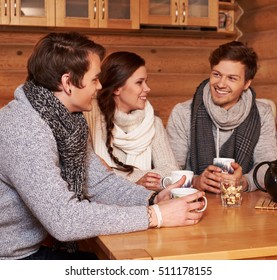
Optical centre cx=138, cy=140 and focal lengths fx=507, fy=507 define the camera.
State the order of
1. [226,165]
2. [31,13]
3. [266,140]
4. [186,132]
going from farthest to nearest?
1. [31,13]
2. [186,132]
3. [266,140]
4. [226,165]

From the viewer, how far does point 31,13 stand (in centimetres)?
342

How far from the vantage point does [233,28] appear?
158 inches

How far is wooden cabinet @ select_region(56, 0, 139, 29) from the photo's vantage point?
3.46m

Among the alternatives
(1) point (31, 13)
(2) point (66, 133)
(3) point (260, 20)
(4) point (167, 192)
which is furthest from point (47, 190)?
(3) point (260, 20)

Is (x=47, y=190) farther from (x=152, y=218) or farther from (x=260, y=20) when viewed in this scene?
(x=260, y=20)

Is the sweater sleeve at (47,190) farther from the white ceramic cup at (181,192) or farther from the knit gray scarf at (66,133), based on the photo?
the white ceramic cup at (181,192)

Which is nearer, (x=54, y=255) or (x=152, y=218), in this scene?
(x=152, y=218)

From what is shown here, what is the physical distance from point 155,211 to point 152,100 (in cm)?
263

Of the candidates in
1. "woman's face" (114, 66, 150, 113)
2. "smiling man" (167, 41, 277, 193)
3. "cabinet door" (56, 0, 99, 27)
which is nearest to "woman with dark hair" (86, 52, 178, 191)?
"woman's face" (114, 66, 150, 113)

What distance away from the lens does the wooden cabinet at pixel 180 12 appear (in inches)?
144

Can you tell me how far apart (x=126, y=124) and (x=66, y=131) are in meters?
0.99

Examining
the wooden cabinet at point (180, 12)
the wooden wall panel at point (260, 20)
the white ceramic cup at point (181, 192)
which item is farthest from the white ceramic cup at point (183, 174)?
the wooden wall panel at point (260, 20)

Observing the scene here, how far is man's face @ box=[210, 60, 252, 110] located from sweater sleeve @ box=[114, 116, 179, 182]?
318 mm
